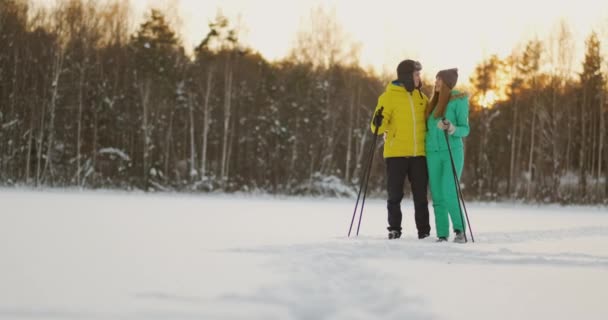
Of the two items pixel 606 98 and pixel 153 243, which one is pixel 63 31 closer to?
pixel 153 243

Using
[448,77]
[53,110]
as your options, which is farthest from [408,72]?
[53,110]

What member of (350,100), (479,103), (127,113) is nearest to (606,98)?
(479,103)

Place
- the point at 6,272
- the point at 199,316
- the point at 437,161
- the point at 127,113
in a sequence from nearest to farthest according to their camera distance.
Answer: the point at 199,316
the point at 6,272
the point at 437,161
the point at 127,113

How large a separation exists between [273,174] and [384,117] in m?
17.6

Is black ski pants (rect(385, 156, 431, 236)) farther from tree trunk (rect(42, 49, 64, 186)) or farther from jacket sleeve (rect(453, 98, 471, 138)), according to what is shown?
tree trunk (rect(42, 49, 64, 186))

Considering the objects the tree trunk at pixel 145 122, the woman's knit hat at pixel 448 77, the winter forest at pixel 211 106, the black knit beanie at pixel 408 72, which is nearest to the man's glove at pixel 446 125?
the woman's knit hat at pixel 448 77

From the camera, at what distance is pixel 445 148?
5.07 metres

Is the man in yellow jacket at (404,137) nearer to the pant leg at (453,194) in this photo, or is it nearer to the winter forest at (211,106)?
the pant leg at (453,194)

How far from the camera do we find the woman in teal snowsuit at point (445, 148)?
500cm

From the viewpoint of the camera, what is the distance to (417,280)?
2.92 metres

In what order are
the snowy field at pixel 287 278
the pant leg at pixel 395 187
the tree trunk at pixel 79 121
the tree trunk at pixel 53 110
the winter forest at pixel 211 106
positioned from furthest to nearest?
1. the winter forest at pixel 211 106
2. the tree trunk at pixel 79 121
3. the tree trunk at pixel 53 110
4. the pant leg at pixel 395 187
5. the snowy field at pixel 287 278

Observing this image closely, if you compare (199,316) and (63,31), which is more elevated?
(63,31)

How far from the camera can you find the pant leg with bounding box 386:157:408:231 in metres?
5.20

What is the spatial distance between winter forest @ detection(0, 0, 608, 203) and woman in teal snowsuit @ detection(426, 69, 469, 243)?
14262 mm
